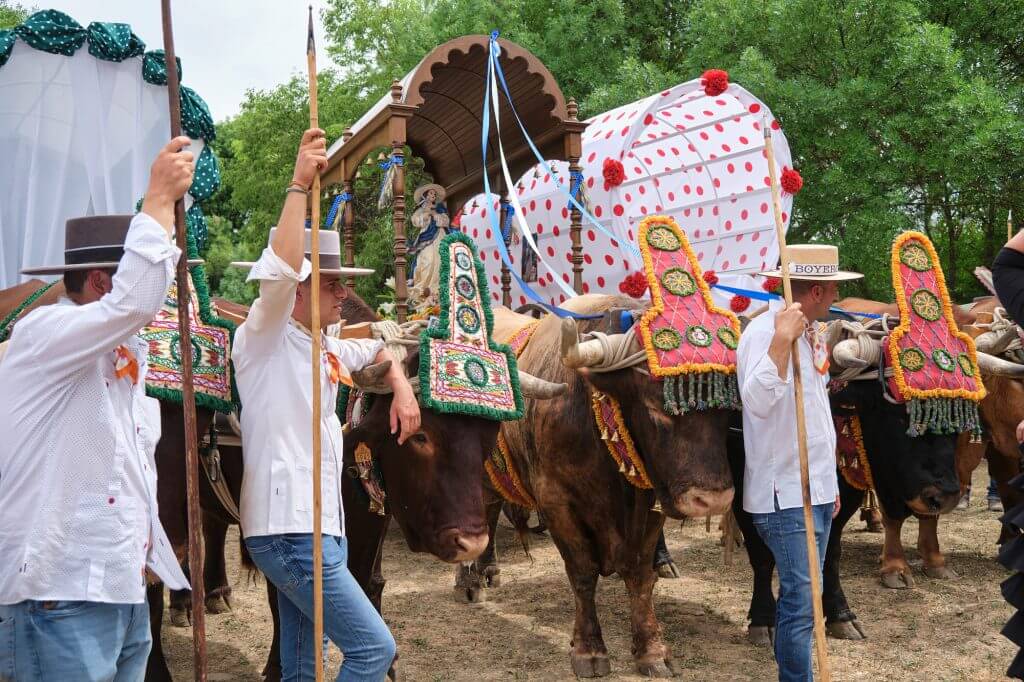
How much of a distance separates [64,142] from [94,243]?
190 inches

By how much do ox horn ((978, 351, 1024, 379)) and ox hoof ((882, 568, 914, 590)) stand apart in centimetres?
183

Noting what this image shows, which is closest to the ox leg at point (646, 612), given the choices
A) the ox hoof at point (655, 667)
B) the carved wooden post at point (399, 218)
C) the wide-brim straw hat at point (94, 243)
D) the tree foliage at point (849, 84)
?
the ox hoof at point (655, 667)

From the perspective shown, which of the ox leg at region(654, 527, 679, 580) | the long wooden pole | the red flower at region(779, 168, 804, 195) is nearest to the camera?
the long wooden pole

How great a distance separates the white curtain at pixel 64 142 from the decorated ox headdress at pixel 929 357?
17.7 feet

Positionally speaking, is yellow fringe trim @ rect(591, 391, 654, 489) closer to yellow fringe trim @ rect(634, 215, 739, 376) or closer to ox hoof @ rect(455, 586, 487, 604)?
yellow fringe trim @ rect(634, 215, 739, 376)

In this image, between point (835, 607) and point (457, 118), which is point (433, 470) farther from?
point (457, 118)

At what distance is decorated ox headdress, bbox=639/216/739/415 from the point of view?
4.93m

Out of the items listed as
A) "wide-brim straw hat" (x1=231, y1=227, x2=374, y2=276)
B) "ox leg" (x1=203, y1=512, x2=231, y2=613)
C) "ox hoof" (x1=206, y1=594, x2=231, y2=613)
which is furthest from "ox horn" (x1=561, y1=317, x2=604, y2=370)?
"ox hoof" (x1=206, y1=594, x2=231, y2=613)

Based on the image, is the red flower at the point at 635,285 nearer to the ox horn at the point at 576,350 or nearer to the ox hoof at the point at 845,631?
the ox horn at the point at 576,350

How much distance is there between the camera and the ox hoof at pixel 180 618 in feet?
22.4

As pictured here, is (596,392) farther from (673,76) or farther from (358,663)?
(673,76)

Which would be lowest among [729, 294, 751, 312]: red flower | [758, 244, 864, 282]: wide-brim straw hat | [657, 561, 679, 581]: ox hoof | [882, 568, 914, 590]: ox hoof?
[882, 568, 914, 590]: ox hoof

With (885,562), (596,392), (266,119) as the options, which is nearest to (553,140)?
(596,392)

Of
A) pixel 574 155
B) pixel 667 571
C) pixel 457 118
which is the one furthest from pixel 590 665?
pixel 457 118
